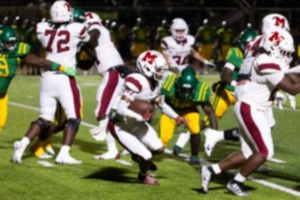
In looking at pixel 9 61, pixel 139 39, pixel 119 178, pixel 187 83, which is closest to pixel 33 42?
pixel 139 39

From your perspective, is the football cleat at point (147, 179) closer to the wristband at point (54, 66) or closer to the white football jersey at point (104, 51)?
the wristband at point (54, 66)

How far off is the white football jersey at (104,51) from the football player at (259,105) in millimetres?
2414

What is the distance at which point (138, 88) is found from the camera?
316 inches

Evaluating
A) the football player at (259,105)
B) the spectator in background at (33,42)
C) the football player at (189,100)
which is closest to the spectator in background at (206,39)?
the spectator in background at (33,42)

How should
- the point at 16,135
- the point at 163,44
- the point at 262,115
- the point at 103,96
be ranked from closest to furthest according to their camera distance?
the point at 262,115 < the point at 103,96 < the point at 16,135 < the point at 163,44

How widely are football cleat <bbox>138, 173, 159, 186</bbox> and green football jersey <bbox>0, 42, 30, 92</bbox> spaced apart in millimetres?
2097

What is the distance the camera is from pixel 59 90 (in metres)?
9.37

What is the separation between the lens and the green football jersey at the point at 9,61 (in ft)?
31.4

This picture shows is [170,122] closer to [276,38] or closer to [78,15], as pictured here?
[78,15]

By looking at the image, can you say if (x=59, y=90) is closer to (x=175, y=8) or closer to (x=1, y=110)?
(x=1, y=110)

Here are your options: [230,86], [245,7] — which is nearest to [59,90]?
[230,86]

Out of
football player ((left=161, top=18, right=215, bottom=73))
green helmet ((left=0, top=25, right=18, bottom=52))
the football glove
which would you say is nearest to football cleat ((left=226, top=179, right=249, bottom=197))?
the football glove

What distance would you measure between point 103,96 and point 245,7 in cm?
1666

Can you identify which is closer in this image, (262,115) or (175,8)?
(262,115)
